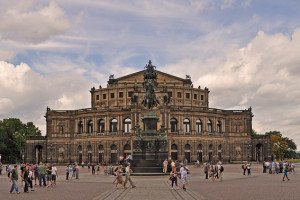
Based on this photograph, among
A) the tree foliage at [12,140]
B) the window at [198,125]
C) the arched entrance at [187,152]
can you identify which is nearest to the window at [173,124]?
the arched entrance at [187,152]

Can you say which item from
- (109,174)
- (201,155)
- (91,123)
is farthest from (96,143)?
(109,174)

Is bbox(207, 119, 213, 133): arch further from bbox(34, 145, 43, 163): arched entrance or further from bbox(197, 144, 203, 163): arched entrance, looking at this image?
bbox(34, 145, 43, 163): arched entrance

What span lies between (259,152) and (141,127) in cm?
3258

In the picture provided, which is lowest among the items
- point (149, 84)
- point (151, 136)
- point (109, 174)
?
point (109, 174)

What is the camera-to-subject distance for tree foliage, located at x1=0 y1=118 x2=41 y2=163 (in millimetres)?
123562

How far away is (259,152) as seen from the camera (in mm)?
115875

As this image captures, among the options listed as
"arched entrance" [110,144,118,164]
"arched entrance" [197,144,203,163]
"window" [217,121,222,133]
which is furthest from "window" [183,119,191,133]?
"arched entrance" [110,144,118,164]

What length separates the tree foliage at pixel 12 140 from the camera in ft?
405

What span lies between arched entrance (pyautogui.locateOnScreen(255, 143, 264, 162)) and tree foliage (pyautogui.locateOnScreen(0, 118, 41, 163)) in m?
57.8

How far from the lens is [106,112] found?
10375 centimetres

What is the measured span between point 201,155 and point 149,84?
50634 mm

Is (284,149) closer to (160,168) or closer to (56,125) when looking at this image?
(56,125)

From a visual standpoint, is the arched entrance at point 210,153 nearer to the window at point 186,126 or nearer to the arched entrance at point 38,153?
the window at point 186,126

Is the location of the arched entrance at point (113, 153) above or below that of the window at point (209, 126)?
below
